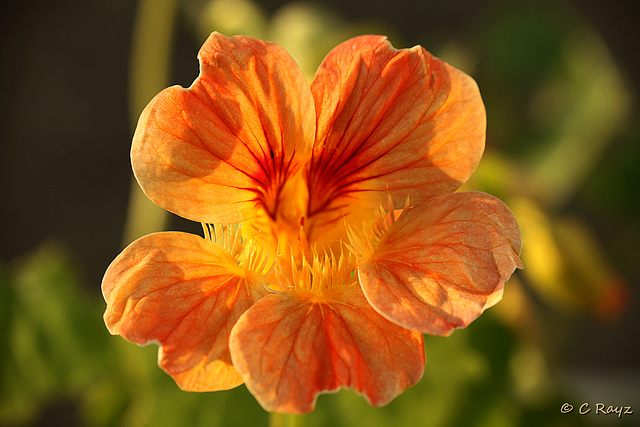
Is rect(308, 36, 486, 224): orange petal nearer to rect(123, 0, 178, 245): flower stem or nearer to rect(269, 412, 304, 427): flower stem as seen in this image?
rect(269, 412, 304, 427): flower stem

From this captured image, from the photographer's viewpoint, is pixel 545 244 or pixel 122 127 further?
pixel 122 127

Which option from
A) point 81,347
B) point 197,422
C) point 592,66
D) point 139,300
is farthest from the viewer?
point 592,66

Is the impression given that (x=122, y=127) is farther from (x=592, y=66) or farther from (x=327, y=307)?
(x=327, y=307)

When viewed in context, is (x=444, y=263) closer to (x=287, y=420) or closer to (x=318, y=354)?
(x=318, y=354)

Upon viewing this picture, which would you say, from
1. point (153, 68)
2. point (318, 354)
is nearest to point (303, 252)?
point (318, 354)

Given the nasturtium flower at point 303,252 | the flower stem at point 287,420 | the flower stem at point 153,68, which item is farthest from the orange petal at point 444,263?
the flower stem at point 153,68

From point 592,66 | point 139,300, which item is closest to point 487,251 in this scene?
point 139,300
